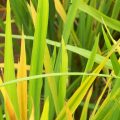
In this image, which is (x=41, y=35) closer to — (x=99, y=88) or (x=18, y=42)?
(x=99, y=88)

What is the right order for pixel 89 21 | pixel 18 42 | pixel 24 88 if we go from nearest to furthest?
1. pixel 24 88
2. pixel 89 21
3. pixel 18 42

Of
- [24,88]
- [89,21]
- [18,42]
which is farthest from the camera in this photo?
[18,42]

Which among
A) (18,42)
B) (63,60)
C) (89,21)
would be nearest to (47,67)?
(63,60)

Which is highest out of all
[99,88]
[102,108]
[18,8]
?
[18,8]

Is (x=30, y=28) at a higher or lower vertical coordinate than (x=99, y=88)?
higher

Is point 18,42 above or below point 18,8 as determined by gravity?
below

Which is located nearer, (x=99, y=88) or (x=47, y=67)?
(x=47, y=67)

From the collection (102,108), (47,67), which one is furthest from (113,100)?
(47,67)

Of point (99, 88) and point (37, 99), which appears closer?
point (37, 99)

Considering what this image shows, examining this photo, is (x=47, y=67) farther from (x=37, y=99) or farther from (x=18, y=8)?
(x=18, y=8)
